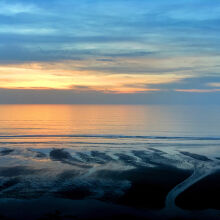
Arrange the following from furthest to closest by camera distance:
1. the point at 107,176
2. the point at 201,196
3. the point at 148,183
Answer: the point at 107,176 → the point at 148,183 → the point at 201,196

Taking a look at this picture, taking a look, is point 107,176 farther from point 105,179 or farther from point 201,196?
point 201,196

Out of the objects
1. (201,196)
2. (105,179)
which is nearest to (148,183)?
(105,179)

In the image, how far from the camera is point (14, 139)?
1729 inches

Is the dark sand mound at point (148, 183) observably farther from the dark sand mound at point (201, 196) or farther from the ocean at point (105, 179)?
the dark sand mound at point (201, 196)

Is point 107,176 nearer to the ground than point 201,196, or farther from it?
farther from it

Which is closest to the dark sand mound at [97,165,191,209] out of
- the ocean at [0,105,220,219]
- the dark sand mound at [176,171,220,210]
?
the ocean at [0,105,220,219]

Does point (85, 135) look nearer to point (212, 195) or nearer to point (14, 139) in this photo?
point (14, 139)

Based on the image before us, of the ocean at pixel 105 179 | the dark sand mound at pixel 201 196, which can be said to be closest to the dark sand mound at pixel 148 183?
the ocean at pixel 105 179

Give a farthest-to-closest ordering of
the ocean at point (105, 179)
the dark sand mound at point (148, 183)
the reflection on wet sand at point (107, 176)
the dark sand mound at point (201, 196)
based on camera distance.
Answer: the reflection on wet sand at point (107, 176) < the dark sand mound at point (148, 183) < the dark sand mound at point (201, 196) < the ocean at point (105, 179)

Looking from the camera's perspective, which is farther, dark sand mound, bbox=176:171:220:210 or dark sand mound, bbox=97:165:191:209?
dark sand mound, bbox=97:165:191:209

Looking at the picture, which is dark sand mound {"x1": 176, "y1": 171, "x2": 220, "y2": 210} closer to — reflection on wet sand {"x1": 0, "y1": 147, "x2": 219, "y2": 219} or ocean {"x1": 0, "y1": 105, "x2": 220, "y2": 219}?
ocean {"x1": 0, "y1": 105, "x2": 220, "y2": 219}

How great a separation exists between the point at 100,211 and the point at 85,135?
33100mm

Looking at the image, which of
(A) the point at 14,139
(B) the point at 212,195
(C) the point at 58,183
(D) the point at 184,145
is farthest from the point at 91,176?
(A) the point at 14,139

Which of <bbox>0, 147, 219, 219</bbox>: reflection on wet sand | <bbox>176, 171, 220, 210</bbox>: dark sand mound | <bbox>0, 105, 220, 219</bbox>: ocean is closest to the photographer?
Answer: <bbox>0, 105, 220, 219</bbox>: ocean
